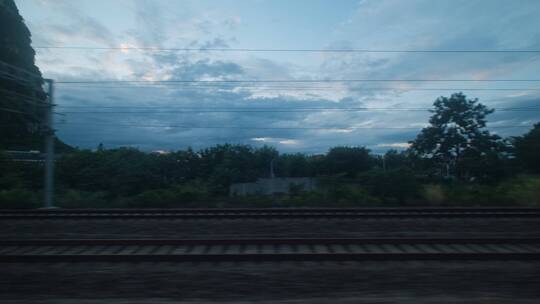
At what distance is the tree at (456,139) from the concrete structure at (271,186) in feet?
32.2

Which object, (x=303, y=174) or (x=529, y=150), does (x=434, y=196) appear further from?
(x=303, y=174)

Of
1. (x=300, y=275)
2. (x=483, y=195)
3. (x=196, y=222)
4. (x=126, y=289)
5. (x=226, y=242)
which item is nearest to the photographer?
(x=126, y=289)

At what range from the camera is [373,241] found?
9.63 metres

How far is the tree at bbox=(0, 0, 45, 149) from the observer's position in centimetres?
1706

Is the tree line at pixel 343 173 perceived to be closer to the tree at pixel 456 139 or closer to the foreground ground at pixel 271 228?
the tree at pixel 456 139

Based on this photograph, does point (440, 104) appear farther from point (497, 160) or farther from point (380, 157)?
point (380, 157)

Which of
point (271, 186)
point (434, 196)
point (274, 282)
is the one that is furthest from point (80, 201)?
point (434, 196)

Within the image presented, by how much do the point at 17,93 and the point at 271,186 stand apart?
1466 centimetres

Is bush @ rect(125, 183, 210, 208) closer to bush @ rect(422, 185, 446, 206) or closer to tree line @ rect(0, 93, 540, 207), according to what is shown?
tree line @ rect(0, 93, 540, 207)

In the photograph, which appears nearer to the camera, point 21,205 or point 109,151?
point 21,205

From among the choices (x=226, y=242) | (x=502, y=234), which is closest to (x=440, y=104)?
(x=502, y=234)

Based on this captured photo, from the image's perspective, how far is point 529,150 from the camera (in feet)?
84.0

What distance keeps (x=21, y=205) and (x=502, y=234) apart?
19.7m

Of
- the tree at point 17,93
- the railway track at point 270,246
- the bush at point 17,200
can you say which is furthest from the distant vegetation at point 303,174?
the railway track at point 270,246
